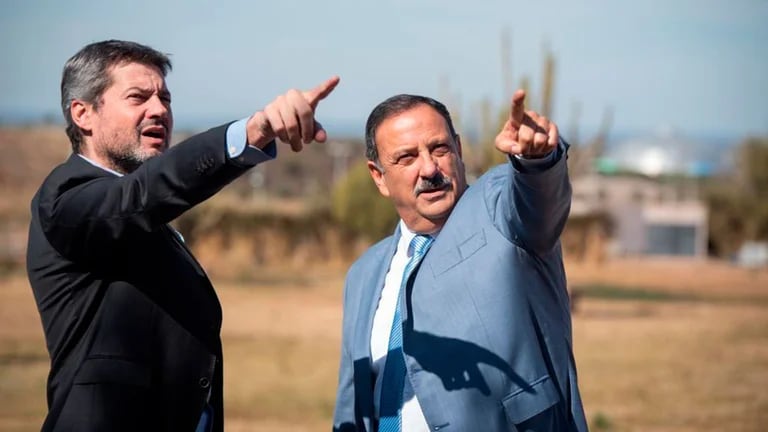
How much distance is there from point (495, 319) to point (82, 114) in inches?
55.8

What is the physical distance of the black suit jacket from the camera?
3.20 meters

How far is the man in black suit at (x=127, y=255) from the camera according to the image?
3045 millimetres

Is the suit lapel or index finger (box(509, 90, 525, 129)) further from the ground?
index finger (box(509, 90, 525, 129))

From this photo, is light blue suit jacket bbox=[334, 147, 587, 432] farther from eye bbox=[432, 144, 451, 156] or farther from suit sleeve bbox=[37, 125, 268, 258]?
suit sleeve bbox=[37, 125, 268, 258]

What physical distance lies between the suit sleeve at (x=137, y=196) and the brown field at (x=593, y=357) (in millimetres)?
8220

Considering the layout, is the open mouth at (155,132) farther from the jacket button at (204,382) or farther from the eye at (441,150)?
the eye at (441,150)

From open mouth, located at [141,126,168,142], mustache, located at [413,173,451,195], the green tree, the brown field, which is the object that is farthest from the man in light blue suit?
the green tree

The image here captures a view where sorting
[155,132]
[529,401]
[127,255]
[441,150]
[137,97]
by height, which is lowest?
[529,401]

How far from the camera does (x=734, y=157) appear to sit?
6238 centimetres

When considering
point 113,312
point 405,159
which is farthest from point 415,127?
point 113,312

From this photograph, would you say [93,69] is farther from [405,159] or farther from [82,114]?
[405,159]

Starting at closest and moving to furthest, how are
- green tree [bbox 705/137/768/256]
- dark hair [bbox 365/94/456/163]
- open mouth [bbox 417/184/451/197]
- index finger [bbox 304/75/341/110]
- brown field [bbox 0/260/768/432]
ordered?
index finger [bbox 304/75/341/110], open mouth [bbox 417/184/451/197], dark hair [bbox 365/94/456/163], brown field [bbox 0/260/768/432], green tree [bbox 705/137/768/256]

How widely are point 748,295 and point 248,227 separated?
57.7ft

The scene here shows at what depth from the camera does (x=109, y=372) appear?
11.0 feet
